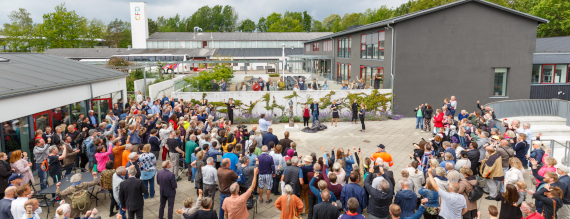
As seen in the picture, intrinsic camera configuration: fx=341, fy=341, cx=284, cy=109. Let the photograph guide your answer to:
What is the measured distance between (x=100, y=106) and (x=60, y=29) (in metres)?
57.4

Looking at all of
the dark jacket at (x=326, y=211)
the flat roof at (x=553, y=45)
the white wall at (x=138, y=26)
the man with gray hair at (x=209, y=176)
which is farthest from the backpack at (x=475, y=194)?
the white wall at (x=138, y=26)

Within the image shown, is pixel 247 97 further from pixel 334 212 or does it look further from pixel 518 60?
pixel 518 60

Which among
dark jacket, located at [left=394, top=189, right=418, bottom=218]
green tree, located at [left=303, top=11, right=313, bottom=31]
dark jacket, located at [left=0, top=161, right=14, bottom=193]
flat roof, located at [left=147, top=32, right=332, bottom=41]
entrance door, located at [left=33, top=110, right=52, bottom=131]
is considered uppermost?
green tree, located at [left=303, top=11, right=313, bottom=31]

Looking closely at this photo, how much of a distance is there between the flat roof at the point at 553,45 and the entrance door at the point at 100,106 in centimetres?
2667

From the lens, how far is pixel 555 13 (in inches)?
1432

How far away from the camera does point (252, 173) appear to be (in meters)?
7.46

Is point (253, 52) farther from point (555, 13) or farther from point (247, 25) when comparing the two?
point (247, 25)

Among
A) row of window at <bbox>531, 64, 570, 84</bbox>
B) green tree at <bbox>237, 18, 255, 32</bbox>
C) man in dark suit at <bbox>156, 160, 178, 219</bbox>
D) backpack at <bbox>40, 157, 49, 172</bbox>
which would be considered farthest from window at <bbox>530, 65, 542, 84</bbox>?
green tree at <bbox>237, 18, 255, 32</bbox>

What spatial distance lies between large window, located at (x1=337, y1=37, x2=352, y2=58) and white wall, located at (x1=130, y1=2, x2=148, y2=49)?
44.4 metres

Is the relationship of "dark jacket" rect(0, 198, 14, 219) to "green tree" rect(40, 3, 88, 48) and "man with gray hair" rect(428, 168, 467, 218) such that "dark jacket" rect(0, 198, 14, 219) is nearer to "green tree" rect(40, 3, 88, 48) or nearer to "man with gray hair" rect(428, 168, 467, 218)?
"man with gray hair" rect(428, 168, 467, 218)

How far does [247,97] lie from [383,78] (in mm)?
7995

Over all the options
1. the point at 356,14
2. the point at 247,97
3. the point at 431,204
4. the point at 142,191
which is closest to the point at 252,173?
the point at 142,191

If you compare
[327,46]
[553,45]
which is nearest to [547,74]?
[553,45]

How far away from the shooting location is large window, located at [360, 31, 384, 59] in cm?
2048
